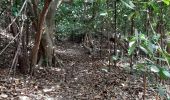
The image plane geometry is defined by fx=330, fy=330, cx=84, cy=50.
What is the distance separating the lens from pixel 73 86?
6.52 meters

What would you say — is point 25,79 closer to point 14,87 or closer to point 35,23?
point 14,87

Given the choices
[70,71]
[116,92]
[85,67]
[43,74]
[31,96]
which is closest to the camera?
[31,96]

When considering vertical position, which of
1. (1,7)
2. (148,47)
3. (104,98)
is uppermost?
(1,7)

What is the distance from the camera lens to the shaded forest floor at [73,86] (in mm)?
5648

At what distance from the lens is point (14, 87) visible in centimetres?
572

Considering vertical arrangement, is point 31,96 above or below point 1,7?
below

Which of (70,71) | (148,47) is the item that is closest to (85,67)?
(70,71)

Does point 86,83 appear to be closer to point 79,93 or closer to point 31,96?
point 79,93

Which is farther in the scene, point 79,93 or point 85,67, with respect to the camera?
Answer: point 85,67

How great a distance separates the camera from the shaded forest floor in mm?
5648

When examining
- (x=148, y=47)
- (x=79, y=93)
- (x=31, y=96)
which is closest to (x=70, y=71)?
(x=79, y=93)

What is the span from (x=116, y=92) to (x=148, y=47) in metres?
4.11

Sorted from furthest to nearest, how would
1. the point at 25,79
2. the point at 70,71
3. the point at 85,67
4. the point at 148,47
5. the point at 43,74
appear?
the point at 85,67
the point at 70,71
the point at 43,74
the point at 25,79
the point at 148,47

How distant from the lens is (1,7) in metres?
6.77
